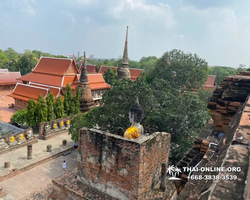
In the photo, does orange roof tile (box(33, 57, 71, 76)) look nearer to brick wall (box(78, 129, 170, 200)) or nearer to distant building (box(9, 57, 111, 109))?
distant building (box(9, 57, 111, 109))

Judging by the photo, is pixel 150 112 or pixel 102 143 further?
pixel 150 112

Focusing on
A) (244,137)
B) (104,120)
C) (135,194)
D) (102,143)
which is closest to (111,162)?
(102,143)

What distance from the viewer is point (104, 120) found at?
10.7 metres

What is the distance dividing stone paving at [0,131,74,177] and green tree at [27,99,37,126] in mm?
2110

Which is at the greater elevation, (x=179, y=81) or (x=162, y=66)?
(x=162, y=66)

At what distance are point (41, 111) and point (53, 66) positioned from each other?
13.4m

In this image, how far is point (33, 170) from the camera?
12867mm

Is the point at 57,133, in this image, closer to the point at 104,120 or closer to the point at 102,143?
the point at 104,120

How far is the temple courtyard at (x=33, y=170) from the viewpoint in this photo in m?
10.7

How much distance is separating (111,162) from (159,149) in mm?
1483

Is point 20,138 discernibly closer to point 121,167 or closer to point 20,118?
point 20,118

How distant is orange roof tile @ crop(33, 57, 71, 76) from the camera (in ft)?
93.1

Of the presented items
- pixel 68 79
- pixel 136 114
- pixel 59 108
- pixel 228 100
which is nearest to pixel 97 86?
pixel 68 79

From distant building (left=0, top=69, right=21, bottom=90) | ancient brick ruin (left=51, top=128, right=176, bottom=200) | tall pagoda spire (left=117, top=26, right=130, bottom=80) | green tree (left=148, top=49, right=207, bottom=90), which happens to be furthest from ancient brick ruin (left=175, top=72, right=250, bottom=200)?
distant building (left=0, top=69, right=21, bottom=90)
